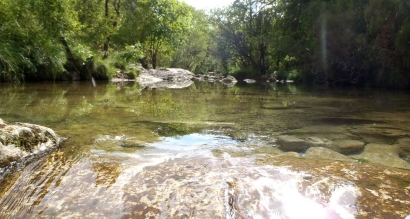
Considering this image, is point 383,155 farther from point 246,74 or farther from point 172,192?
point 246,74

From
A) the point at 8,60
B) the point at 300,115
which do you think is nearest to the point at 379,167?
the point at 300,115

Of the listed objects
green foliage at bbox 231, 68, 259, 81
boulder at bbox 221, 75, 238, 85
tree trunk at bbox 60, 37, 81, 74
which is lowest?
boulder at bbox 221, 75, 238, 85

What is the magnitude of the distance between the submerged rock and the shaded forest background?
7.79m

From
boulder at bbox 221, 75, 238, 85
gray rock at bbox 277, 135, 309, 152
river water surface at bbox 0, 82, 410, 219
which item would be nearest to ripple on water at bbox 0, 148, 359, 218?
river water surface at bbox 0, 82, 410, 219

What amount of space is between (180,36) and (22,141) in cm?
2538

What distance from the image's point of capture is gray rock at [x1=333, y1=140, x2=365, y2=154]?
344cm

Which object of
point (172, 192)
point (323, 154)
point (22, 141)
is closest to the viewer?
point (172, 192)

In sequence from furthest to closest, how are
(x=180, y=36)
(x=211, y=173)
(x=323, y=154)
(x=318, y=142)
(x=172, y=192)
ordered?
(x=180, y=36) < (x=318, y=142) < (x=323, y=154) < (x=211, y=173) < (x=172, y=192)

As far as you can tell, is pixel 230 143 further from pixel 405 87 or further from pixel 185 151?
pixel 405 87

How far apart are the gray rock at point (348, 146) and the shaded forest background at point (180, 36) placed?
9722mm

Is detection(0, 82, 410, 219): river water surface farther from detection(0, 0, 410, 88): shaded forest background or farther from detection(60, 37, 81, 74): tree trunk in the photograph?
detection(60, 37, 81, 74): tree trunk

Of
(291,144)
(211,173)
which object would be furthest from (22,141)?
(291,144)

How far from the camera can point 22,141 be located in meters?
2.82

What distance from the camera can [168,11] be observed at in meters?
25.4
